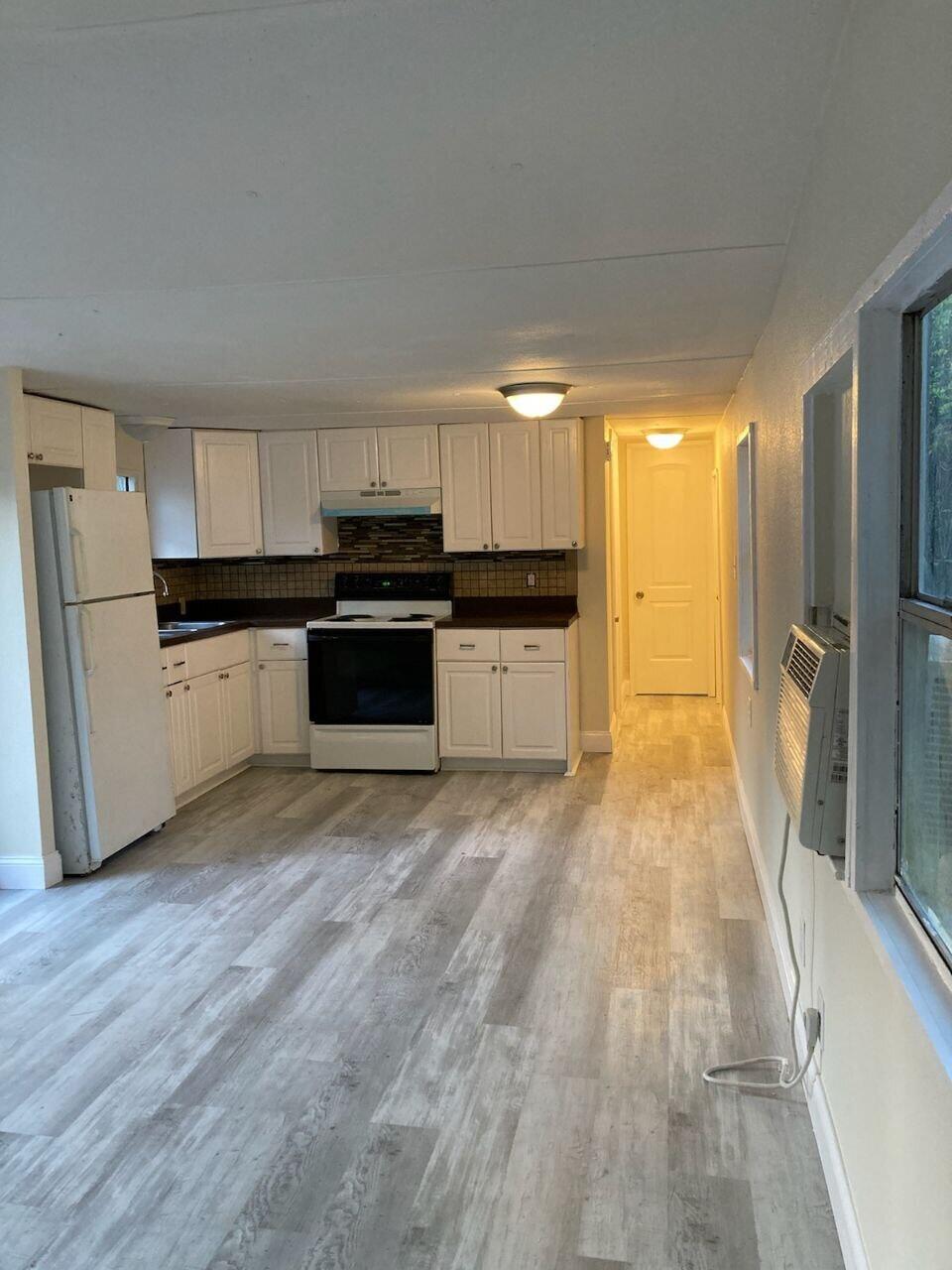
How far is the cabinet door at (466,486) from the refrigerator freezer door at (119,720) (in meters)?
2.07

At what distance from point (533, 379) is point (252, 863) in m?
2.53

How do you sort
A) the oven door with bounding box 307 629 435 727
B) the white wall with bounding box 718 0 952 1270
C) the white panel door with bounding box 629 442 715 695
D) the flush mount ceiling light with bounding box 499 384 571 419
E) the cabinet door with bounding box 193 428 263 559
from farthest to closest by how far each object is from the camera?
1. the white panel door with bounding box 629 442 715 695
2. the cabinet door with bounding box 193 428 263 559
3. the oven door with bounding box 307 629 435 727
4. the flush mount ceiling light with bounding box 499 384 571 419
5. the white wall with bounding box 718 0 952 1270

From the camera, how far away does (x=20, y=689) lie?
161 inches

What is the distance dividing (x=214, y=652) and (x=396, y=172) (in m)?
4.09

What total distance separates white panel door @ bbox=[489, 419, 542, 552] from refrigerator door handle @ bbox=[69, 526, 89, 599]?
2.62 meters

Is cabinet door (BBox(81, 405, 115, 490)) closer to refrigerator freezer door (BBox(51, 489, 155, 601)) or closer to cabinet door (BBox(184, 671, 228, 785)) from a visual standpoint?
refrigerator freezer door (BBox(51, 489, 155, 601))

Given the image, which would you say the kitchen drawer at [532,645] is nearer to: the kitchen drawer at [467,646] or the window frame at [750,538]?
the kitchen drawer at [467,646]

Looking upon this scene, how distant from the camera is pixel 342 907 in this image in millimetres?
3797

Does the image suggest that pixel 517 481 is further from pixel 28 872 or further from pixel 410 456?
pixel 28 872

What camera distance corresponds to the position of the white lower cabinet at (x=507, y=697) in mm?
5781

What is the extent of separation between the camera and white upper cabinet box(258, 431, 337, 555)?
6.22 m

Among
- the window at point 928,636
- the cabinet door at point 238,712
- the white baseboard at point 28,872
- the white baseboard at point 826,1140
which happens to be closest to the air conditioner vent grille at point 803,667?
the window at point 928,636

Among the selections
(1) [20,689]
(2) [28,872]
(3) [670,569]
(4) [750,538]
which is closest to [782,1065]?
(4) [750,538]

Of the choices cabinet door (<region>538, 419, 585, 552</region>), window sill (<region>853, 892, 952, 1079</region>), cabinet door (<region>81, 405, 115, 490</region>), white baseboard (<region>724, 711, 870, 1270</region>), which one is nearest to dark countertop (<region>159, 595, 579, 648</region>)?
cabinet door (<region>538, 419, 585, 552</region>)
